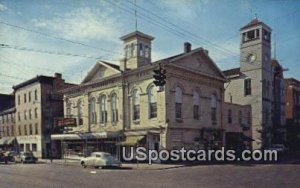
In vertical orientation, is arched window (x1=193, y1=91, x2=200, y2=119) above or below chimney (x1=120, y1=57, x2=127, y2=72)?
below

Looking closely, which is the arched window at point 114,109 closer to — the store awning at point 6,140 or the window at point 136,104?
the window at point 136,104

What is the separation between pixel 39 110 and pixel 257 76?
29.5 metres

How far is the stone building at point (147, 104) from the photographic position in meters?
31.7

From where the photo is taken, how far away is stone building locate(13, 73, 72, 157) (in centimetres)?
4875

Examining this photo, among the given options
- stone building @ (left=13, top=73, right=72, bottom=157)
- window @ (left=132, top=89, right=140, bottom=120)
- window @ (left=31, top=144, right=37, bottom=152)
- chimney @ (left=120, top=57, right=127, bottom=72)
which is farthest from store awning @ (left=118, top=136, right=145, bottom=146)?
window @ (left=31, top=144, right=37, bottom=152)

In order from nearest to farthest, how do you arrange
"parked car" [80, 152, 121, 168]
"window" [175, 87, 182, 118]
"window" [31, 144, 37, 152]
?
"parked car" [80, 152, 121, 168]
"window" [175, 87, 182, 118]
"window" [31, 144, 37, 152]

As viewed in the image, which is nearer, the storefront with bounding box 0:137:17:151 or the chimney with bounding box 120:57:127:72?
the chimney with bounding box 120:57:127:72

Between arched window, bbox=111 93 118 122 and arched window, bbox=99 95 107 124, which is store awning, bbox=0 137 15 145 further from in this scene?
arched window, bbox=111 93 118 122

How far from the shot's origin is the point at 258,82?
4478 centimetres

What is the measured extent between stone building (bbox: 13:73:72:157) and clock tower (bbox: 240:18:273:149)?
25.9 m

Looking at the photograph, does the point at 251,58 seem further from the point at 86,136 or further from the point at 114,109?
the point at 86,136

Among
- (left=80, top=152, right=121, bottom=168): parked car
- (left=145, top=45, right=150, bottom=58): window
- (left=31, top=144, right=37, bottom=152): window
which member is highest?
(left=145, top=45, right=150, bottom=58): window

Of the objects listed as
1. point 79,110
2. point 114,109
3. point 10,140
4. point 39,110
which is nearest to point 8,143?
point 10,140

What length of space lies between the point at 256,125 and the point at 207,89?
12963 millimetres
